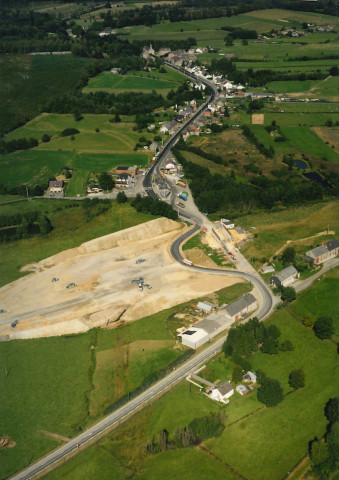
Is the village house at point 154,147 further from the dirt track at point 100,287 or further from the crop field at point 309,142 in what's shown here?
the dirt track at point 100,287

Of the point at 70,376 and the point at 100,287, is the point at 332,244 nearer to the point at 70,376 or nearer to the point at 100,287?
the point at 100,287

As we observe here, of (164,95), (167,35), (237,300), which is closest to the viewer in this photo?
(237,300)

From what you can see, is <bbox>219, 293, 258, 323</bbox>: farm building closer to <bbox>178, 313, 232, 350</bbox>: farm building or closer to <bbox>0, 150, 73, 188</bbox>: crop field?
<bbox>178, 313, 232, 350</bbox>: farm building

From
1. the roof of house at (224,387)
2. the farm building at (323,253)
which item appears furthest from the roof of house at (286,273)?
the roof of house at (224,387)

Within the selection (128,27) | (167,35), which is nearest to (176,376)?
(167,35)

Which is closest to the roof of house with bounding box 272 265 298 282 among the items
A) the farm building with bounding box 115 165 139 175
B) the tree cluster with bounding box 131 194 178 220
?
the tree cluster with bounding box 131 194 178 220

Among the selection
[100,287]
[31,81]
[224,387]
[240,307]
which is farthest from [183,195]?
[31,81]

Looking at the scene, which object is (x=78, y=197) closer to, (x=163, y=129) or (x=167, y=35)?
(x=163, y=129)

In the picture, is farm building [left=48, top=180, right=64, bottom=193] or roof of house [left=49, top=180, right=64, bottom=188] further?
roof of house [left=49, top=180, right=64, bottom=188]
